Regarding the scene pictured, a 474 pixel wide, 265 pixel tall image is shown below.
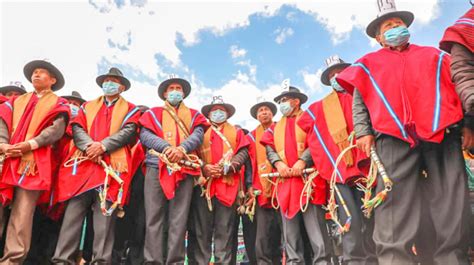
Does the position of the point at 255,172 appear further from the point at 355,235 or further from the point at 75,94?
the point at 75,94

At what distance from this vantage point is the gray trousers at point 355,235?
152 inches

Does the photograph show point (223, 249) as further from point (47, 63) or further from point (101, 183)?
point (47, 63)

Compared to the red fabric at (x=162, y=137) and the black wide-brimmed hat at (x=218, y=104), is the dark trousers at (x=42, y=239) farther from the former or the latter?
the black wide-brimmed hat at (x=218, y=104)

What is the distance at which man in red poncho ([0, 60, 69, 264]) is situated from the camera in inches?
166

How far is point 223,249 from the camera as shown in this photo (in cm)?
506

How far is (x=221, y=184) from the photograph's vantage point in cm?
533

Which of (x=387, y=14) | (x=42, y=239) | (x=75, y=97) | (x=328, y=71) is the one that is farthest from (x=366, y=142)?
(x=75, y=97)

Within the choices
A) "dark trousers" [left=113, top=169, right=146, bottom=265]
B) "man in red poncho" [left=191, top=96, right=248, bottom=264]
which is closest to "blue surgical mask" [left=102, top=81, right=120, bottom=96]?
"dark trousers" [left=113, top=169, right=146, bottom=265]

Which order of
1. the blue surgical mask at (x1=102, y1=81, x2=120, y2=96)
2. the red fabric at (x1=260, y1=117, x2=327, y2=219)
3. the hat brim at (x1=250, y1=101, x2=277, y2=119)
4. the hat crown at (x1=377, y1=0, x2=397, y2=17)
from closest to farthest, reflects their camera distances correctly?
the hat crown at (x1=377, y1=0, x2=397, y2=17)
the red fabric at (x1=260, y1=117, x2=327, y2=219)
the blue surgical mask at (x1=102, y1=81, x2=120, y2=96)
the hat brim at (x1=250, y1=101, x2=277, y2=119)

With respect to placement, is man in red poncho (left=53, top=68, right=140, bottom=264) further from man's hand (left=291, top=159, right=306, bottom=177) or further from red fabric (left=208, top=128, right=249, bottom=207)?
man's hand (left=291, top=159, right=306, bottom=177)

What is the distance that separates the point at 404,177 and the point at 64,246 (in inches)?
146

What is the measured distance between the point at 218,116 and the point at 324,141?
6.99ft

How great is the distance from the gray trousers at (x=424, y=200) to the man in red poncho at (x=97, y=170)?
3.08 meters

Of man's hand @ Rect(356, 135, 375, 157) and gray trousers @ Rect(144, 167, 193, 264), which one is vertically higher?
man's hand @ Rect(356, 135, 375, 157)
